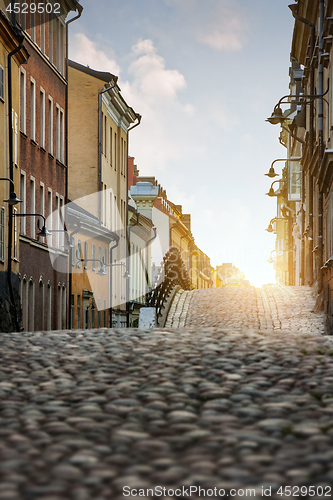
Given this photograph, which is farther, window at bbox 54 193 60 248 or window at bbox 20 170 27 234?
window at bbox 54 193 60 248

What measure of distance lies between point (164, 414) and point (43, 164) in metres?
22.9

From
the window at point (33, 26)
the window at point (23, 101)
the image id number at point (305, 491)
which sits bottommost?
the image id number at point (305, 491)

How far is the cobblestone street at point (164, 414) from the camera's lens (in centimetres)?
523

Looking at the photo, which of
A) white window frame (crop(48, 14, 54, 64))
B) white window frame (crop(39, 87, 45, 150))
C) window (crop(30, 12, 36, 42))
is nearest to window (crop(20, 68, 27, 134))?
window (crop(30, 12, 36, 42))

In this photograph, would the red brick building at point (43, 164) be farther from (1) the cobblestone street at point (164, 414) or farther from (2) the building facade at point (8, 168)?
(1) the cobblestone street at point (164, 414)

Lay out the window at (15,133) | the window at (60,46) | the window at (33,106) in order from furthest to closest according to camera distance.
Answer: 1. the window at (60,46)
2. the window at (33,106)
3. the window at (15,133)

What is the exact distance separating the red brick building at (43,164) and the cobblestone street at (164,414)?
44.1ft

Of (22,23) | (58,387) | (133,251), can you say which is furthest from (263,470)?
(133,251)

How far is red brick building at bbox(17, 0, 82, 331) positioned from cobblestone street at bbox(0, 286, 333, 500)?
13.4 metres

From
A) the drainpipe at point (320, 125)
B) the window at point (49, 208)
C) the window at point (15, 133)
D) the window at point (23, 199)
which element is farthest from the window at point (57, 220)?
the drainpipe at point (320, 125)

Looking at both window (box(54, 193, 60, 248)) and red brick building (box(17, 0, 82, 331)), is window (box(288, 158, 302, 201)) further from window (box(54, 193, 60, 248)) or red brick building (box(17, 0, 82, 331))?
window (box(54, 193, 60, 248))

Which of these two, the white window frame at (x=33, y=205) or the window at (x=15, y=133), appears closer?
the window at (x=15, y=133)

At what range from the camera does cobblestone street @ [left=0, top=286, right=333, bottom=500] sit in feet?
17.2

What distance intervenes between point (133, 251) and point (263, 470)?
4838 centimetres
